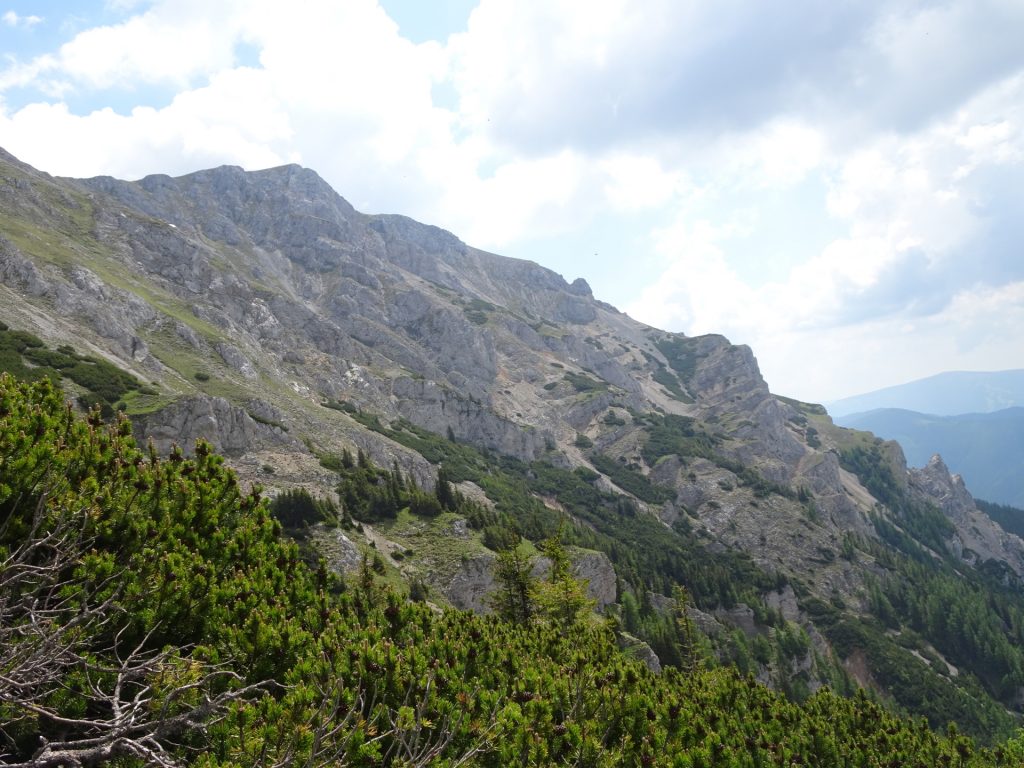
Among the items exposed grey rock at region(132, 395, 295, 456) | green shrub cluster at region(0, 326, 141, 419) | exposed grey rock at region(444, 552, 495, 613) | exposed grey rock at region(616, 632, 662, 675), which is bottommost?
exposed grey rock at region(616, 632, 662, 675)

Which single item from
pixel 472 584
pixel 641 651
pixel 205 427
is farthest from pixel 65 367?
pixel 641 651

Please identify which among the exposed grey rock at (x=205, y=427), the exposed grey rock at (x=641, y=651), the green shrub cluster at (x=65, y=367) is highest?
the green shrub cluster at (x=65, y=367)

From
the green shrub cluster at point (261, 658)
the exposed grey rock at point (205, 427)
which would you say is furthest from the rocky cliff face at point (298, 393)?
the green shrub cluster at point (261, 658)

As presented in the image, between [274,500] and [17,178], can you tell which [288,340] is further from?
[274,500]

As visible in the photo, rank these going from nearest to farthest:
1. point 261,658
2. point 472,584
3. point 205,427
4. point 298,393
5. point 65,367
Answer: point 261,658, point 472,584, point 65,367, point 205,427, point 298,393

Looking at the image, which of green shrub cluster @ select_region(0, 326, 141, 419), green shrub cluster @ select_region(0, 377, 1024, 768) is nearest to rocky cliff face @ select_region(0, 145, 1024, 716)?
green shrub cluster @ select_region(0, 326, 141, 419)

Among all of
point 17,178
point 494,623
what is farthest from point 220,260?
point 494,623

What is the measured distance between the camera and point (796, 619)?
119 meters

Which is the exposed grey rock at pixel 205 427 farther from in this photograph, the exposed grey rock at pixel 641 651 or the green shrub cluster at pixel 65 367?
the exposed grey rock at pixel 641 651

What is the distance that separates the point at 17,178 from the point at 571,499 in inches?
6318

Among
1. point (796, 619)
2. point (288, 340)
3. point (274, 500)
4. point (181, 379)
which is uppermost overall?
point (288, 340)

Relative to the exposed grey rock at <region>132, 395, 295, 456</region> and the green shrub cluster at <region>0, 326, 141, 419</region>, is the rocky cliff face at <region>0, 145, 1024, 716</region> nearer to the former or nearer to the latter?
the exposed grey rock at <region>132, 395, 295, 456</region>

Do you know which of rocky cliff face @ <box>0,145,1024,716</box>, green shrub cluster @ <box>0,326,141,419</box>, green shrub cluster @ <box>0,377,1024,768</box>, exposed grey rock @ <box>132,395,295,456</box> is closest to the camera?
green shrub cluster @ <box>0,377,1024,768</box>

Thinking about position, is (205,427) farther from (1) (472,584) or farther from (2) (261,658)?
(2) (261,658)
